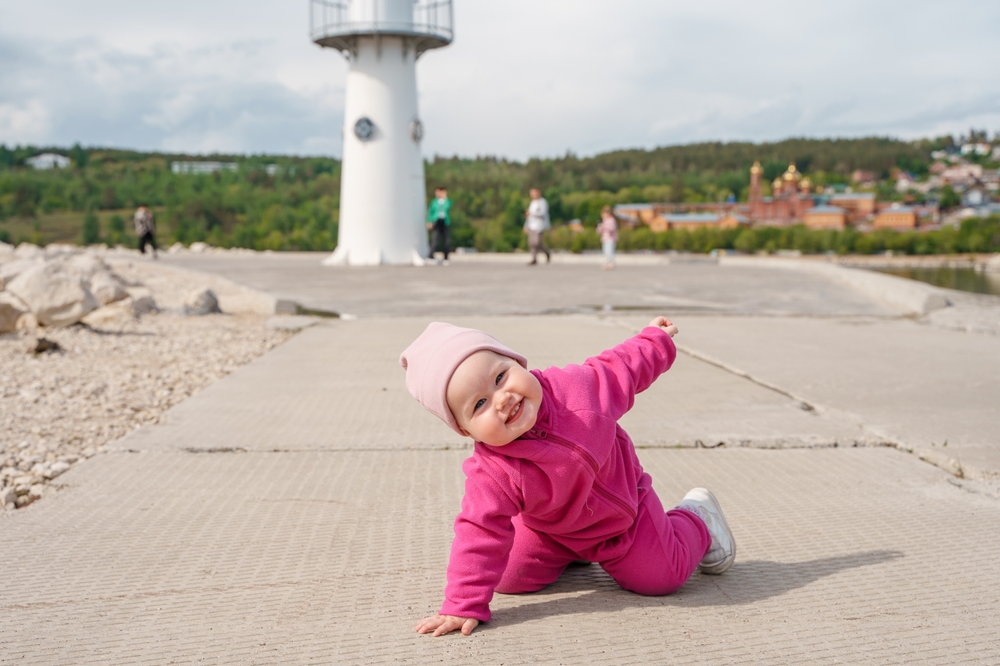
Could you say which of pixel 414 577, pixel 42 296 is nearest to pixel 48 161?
pixel 42 296

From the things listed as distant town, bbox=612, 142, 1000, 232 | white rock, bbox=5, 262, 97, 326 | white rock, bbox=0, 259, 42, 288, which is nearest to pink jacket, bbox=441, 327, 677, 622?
white rock, bbox=5, 262, 97, 326

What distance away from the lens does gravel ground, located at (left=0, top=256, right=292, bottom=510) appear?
3.69 metres

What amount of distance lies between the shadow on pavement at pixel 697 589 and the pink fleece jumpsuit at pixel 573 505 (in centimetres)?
4

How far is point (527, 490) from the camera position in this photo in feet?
6.92

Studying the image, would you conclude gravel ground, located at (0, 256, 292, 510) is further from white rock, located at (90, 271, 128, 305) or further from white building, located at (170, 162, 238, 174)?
white building, located at (170, 162, 238, 174)

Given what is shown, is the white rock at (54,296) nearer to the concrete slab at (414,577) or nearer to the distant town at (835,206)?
the concrete slab at (414,577)

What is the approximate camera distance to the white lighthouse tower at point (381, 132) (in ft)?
65.4

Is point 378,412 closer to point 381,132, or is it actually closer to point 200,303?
point 200,303

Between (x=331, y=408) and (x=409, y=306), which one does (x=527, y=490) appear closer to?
(x=331, y=408)

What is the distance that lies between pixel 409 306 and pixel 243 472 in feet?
20.7

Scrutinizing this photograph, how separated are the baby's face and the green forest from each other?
3325 cm

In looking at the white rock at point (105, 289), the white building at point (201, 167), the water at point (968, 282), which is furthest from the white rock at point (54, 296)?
the white building at point (201, 167)

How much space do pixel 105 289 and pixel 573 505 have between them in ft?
26.2

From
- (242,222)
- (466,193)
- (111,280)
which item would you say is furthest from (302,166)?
(111,280)
